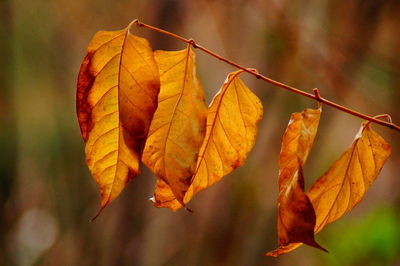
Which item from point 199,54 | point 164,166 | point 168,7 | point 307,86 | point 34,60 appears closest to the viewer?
point 164,166

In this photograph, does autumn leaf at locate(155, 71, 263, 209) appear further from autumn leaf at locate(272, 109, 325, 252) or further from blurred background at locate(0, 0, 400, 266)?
blurred background at locate(0, 0, 400, 266)

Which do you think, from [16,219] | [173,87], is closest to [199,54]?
[16,219]

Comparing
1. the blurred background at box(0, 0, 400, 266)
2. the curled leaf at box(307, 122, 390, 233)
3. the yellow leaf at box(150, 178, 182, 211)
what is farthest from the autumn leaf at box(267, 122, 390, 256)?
the blurred background at box(0, 0, 400, 266)

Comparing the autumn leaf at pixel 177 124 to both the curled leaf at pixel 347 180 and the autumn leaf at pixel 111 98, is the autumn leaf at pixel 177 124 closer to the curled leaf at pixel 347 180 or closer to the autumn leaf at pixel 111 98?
the autumn leaf at pixel 111 98

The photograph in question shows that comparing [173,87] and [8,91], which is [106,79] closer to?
[173,87]

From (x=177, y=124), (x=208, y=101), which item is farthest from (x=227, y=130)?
(x=208, y=101)

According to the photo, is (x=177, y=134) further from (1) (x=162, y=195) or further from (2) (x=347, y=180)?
(2) (x=347, y=180)
